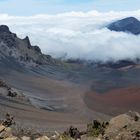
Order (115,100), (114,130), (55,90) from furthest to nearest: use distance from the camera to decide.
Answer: (55,90)
(115,100)
(114,130)

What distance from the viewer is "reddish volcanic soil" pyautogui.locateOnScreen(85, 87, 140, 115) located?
117 m

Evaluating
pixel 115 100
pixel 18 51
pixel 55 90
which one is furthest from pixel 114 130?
pixel 18 51

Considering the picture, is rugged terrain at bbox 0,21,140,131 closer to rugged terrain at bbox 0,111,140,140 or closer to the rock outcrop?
the rock outcrop

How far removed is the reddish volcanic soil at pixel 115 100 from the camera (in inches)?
4609

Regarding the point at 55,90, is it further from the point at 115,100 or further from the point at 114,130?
the point at 114,130

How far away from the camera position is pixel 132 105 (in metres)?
122

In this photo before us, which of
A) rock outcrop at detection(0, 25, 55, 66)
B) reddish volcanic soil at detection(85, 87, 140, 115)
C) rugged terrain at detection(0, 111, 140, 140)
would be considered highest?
rock outcrop at detection(0, 25, 55, 66)


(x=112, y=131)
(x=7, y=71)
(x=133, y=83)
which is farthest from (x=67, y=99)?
(x=112, y=131)

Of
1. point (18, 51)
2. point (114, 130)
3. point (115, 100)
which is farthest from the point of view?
point (18, 51)

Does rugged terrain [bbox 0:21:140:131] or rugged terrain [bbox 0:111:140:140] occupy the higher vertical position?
rugged terrain [bbox 0:21:140:131]

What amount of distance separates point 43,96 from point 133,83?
48.4 m

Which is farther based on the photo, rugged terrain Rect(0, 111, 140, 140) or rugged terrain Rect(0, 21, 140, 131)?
rugged terrain Rect(0, 21, 140, 131)

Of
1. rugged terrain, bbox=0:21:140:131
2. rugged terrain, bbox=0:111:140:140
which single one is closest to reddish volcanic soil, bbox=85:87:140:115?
rugged terrain, bbox=0:21:140:131

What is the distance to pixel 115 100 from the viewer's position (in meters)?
136
